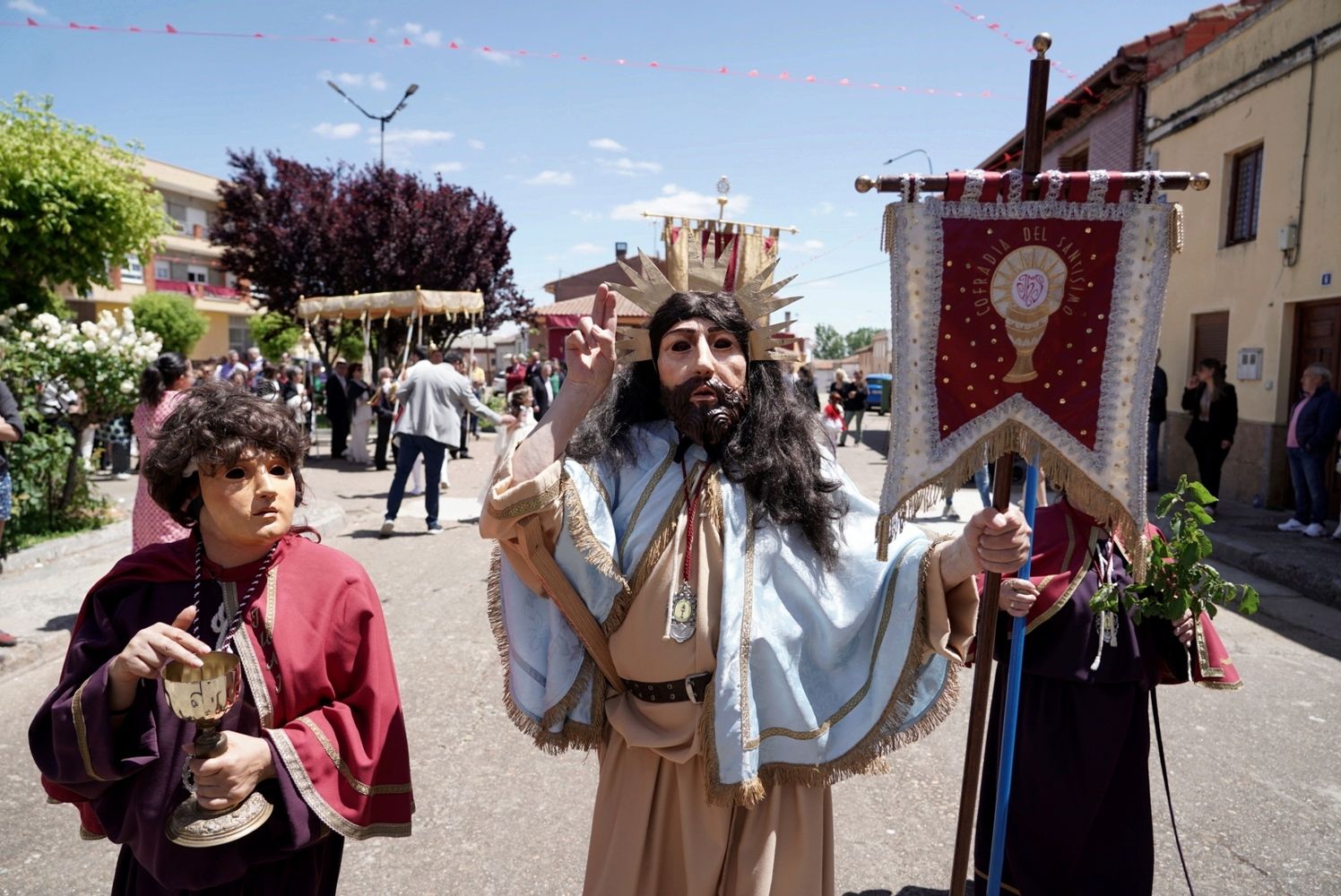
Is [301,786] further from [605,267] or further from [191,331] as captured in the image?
[605,267]

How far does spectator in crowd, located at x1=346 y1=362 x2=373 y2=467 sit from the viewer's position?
594 inches

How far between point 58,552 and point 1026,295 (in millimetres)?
8148

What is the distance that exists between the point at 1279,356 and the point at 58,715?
12606 mm

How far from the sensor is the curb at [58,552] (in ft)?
17.6

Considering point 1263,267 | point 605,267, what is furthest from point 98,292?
point 1263,267

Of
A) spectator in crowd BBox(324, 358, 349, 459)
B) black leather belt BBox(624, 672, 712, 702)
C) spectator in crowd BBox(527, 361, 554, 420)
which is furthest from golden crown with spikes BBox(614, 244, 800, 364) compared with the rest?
spectator in crowd BBox(527, 361, 554, 420)

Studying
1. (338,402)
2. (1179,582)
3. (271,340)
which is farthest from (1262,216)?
(271,340)

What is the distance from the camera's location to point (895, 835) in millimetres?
3709

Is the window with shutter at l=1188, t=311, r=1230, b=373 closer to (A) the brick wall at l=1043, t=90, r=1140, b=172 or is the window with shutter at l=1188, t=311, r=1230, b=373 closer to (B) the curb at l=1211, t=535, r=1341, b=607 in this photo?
(A) the brick wall at l=1043, t=90, r=1140, b=172

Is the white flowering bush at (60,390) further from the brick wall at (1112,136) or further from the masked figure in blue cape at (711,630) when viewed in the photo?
the brick wall at (1112,136)

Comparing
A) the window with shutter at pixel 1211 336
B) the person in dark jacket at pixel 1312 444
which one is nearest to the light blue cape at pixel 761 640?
the person in dark jacket at pixel 1312 444

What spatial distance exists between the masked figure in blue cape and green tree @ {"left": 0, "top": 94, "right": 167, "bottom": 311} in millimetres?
9054

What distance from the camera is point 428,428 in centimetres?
962

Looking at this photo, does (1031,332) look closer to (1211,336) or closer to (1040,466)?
(1040,466)
